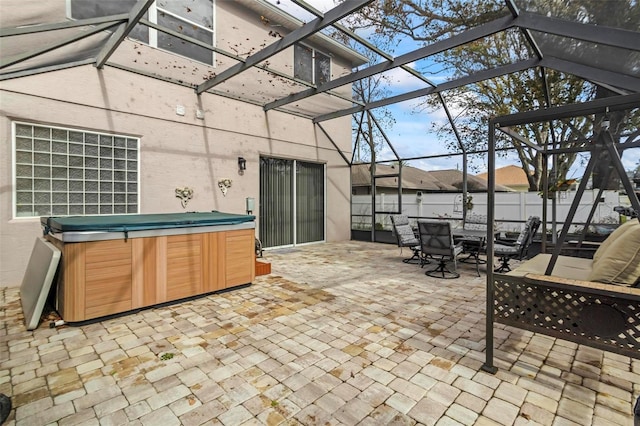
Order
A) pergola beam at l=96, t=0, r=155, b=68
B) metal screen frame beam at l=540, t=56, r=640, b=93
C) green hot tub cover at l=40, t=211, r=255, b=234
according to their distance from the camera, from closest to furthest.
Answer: green hot tub cover at l=40, t=211, r=255, b=234, pergola beam at l=96, t=0, r=155, b=68, metal screen frame beam at l=540, t=56, r=640, b=93

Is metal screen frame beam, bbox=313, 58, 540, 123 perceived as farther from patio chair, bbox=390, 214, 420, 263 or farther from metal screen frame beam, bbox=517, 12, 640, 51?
patio chair, bbox=390, 214, 420, 263

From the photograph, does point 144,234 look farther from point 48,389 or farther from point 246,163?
point 246,163

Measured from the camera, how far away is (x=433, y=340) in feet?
9.38

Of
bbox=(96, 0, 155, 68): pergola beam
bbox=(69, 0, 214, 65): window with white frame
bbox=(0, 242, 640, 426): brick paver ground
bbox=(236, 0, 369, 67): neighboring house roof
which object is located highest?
bbox=(236, 0, 369, 67): neighboring house roof

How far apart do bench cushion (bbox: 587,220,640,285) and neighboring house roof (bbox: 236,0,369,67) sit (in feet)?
19.9

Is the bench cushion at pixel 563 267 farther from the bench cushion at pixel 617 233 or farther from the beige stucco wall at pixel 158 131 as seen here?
the beige stucco wall at pixel 158 131

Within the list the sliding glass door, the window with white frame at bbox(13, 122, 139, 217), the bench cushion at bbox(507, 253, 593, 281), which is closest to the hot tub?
the window with white frame at bbox(13, 122, 139, 217)

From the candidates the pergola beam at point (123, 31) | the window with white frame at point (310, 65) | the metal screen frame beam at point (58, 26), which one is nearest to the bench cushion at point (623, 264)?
the pergola beam at point (123, 31)

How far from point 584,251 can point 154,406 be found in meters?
5.12

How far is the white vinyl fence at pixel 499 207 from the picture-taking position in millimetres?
7214

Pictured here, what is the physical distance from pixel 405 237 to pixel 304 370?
4.76m

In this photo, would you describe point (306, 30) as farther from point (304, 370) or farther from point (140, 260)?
point (304, 370)

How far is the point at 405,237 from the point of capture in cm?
662

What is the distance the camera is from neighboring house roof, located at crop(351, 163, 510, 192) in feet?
35.1
